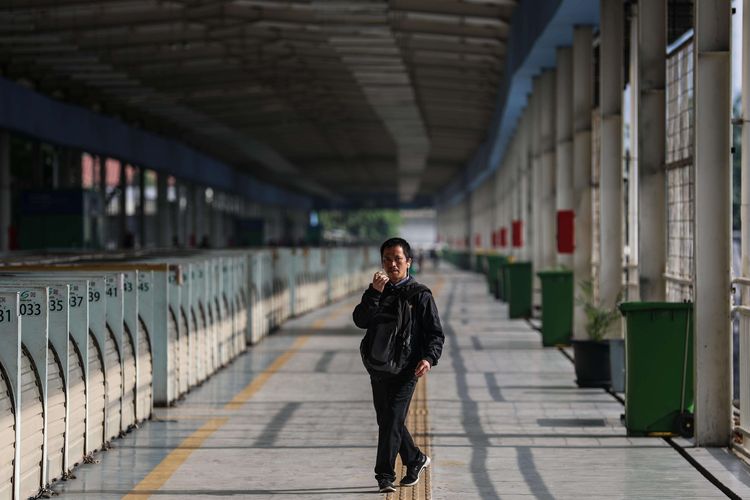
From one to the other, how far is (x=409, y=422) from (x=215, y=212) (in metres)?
66.6

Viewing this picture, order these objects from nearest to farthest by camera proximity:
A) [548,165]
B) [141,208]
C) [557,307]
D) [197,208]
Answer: [557,307]
[548,165]
[141,208]
[197,208]

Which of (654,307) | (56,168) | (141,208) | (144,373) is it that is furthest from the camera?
(141,208)

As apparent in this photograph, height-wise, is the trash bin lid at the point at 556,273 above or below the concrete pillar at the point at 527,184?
below

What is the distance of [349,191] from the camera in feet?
381

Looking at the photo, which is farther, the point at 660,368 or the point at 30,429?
the point at 660,368

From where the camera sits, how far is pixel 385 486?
9.92 metres

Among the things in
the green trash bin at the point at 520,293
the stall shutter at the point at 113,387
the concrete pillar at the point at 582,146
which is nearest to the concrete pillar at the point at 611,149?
the concrete pillar at the point at 582,146

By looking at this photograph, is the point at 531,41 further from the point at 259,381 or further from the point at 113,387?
the point at 113,387

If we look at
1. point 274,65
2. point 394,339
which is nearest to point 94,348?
point 394,339

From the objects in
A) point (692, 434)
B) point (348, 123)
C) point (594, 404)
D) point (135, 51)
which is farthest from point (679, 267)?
point (348, 123)

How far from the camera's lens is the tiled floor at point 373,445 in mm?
10234

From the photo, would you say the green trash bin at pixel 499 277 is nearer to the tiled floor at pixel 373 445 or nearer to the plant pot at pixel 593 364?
the tiled floor at pixel 373 445

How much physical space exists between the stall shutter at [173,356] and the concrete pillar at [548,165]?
650 inches

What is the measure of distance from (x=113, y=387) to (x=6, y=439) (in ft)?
11.4
